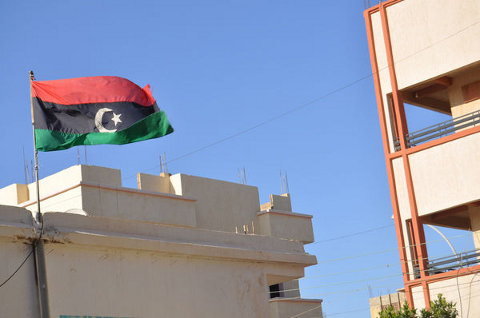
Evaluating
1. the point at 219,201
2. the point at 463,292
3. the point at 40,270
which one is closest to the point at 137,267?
the point at 40,270

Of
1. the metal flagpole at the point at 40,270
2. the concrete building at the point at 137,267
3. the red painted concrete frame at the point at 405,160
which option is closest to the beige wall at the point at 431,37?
the red painted concrete frame at the point at 405,160

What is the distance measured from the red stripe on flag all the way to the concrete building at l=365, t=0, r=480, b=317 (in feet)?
36.0

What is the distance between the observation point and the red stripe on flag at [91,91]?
50.6 ft

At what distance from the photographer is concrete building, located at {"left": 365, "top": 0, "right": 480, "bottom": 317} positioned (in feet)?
78.3

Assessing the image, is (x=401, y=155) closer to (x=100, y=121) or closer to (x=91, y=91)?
(x=100, y=121)

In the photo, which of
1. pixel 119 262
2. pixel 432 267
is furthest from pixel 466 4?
pixel 119 262

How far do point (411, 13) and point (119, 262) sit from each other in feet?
47.3

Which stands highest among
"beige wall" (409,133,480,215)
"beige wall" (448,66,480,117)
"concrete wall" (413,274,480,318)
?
"beige wall" (448,66,480,117)

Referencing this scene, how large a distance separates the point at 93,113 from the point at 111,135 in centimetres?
53

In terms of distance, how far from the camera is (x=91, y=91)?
1591 cm

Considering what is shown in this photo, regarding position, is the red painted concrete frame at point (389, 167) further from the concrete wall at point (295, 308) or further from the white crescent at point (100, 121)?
the white crescent at point (100, 121)

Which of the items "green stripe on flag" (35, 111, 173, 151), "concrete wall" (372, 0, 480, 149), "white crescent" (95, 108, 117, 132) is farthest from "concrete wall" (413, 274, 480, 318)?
"white crescent" (95, 108, 117, 132)

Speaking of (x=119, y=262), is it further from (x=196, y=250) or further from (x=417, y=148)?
(x=417, y=148)

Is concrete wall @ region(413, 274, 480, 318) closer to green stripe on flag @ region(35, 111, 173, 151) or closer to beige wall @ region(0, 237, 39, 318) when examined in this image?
green stripe on flag @ region(35, 111, 173, 151)
